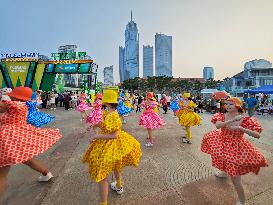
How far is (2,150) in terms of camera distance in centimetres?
381

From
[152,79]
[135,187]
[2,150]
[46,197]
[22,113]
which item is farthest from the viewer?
[152,79]

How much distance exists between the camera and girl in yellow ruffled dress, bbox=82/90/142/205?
12.5 feet

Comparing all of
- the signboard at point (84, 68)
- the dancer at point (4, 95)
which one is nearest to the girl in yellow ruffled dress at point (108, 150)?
the dancer at point (4, 95)

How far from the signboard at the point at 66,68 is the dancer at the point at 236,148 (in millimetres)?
30024

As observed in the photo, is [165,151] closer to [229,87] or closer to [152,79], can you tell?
[229,87]

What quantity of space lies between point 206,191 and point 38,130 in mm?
2999

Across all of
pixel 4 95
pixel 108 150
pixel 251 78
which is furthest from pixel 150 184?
pixel 251 78

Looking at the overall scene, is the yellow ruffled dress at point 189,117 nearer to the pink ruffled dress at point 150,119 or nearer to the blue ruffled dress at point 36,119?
the pink ruffled dress at point 150,119

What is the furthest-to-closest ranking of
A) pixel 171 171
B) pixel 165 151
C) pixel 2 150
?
pixel 165 151
pixel 171 171
pixel 2 150

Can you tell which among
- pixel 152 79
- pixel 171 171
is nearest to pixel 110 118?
pixel 171 171

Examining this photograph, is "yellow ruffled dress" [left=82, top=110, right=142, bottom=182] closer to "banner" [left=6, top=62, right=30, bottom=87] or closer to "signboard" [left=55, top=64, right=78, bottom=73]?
"signboard" [left=55, top=64, right=78, bottom=73]

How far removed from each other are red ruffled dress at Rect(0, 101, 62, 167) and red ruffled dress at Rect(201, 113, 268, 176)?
2627 millimetres

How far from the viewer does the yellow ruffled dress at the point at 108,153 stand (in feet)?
12.5

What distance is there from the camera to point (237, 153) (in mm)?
4031
